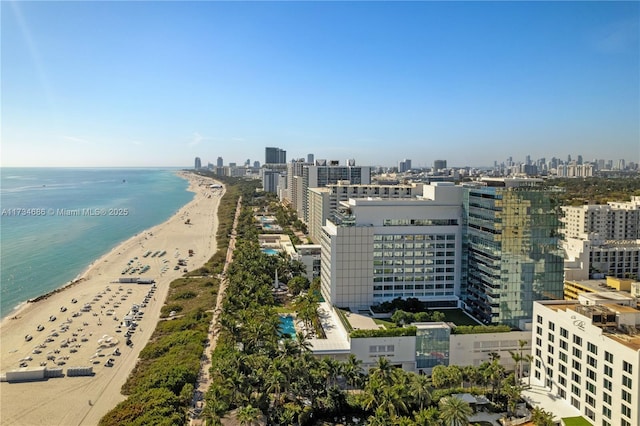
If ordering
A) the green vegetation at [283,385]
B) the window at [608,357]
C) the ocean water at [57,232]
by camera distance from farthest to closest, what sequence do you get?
the ocean water at [57,232] < the green vegetation at [283,385] < the window at [608,357]

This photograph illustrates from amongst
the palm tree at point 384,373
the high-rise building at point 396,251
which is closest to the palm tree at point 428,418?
the palm tree at point 384,373

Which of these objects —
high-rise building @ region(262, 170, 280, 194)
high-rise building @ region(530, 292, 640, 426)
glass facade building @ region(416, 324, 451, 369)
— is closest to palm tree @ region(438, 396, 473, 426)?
high-rise building @ region(530, 292, 640, 426)

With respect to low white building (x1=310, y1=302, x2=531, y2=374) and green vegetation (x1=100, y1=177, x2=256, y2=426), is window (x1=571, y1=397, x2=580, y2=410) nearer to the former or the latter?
low white building (x1=310, y1=302, x2=531, y2=374)

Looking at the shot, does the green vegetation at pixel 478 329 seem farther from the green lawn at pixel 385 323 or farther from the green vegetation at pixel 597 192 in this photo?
the green vegetation at pixel 597 192

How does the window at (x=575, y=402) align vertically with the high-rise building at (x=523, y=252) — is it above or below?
below

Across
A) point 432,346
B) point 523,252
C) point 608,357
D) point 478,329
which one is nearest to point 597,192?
point 523,252

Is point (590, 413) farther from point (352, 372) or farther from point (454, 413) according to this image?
point (352, 372)

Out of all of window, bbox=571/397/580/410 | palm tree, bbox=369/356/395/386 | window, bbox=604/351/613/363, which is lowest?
window, bbox=571/397/580/410
